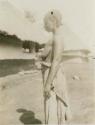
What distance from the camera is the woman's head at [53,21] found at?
229 cm

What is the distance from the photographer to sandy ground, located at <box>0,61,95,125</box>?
7.78 ft

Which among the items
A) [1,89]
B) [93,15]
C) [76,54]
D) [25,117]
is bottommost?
[25,117]

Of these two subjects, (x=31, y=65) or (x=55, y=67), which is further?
(x=31, y=65)

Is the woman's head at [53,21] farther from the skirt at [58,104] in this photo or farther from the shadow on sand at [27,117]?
the shadow on sand at [27,117]

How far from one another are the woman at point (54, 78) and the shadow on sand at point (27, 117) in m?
0.10

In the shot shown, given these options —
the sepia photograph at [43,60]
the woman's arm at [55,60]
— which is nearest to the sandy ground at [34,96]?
the sepia photograph at [43,60]

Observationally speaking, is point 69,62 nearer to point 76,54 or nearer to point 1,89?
point 76,54

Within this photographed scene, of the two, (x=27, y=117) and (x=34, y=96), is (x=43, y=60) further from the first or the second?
(x=27, y=117)

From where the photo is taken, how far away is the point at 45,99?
90.8 inches

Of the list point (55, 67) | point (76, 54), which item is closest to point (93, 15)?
point (76, 54)

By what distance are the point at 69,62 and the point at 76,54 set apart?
8 cm

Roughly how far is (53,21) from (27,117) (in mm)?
526

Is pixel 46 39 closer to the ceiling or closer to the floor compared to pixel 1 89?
closer to the ceiling

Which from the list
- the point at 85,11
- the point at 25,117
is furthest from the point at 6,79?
the point at 85,11
